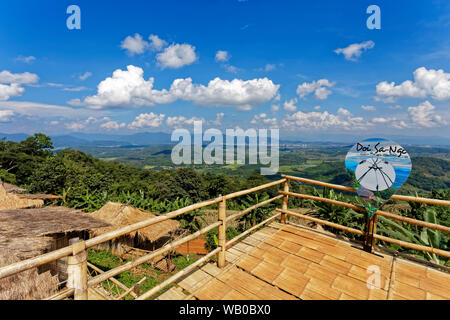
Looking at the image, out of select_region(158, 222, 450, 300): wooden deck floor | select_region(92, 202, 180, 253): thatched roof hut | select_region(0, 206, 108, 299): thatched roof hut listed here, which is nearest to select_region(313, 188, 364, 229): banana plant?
select_region(158, 222, 450, 300): wooden deck floor

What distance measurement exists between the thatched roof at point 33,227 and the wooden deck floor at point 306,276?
12.3 feet

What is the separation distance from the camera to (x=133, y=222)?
31.4ft

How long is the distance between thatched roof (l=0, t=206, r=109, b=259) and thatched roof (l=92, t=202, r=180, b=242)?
270 centimetres

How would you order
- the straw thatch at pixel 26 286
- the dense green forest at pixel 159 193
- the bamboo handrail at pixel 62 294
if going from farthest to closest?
the dense green forest at pixel 159 193, the straw thatch at pixel 26 286, the bamboo handrail at pixel 62 294

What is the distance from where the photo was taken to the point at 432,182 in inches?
2019

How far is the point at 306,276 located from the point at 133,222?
29.4 ft

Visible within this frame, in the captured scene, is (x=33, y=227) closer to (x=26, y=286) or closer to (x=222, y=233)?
(x=26, y=286)

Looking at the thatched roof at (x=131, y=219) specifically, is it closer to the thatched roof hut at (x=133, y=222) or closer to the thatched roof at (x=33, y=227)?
the thatched roof hut at (x=133, y=222)

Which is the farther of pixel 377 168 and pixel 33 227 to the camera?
pixel 33 227

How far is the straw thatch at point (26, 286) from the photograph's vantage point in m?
3.01

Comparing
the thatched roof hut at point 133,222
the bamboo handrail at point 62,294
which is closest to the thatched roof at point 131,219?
the thatched roof hut at point 133,222

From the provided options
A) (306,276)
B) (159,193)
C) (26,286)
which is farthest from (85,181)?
(306,276)

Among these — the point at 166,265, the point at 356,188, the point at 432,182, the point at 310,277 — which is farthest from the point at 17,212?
the point at 432,182

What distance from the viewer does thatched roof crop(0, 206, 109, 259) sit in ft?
13.1
